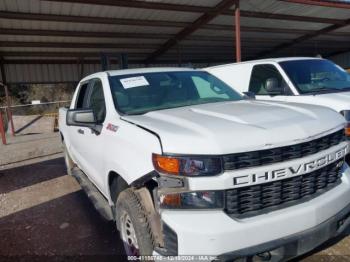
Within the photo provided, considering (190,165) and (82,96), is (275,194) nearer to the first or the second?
(190,165)

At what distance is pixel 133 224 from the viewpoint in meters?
2.56

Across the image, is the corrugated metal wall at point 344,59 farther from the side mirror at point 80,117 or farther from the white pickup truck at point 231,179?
the side mirror at point 80,117

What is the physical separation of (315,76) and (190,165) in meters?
4.83

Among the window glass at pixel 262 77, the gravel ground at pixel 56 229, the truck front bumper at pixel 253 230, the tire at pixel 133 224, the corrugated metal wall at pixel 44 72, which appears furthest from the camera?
the corrugated metal wall at pixel 44 72

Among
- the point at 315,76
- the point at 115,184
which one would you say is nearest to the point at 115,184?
the point at 115,184

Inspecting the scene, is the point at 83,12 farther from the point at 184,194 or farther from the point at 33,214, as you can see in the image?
the point at 184,194

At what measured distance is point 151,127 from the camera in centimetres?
257

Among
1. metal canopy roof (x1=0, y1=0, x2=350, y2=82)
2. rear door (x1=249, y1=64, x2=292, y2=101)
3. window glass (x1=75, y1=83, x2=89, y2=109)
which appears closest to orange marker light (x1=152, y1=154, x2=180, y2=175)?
window glass (x1=75, y1=83, x2=89, y2=109)

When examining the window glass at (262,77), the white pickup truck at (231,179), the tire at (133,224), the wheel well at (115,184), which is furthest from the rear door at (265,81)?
the tire at (133,224)

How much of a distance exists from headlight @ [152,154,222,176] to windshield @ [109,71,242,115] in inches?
44.8

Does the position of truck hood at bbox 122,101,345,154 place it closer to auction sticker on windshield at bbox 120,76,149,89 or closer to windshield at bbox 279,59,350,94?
auction sticker on windshield at bbox 120,76,149,89

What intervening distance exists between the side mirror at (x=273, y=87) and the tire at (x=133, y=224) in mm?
3732

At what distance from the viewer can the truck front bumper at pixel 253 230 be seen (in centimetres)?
207

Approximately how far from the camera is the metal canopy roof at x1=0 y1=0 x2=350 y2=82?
10961 mm
